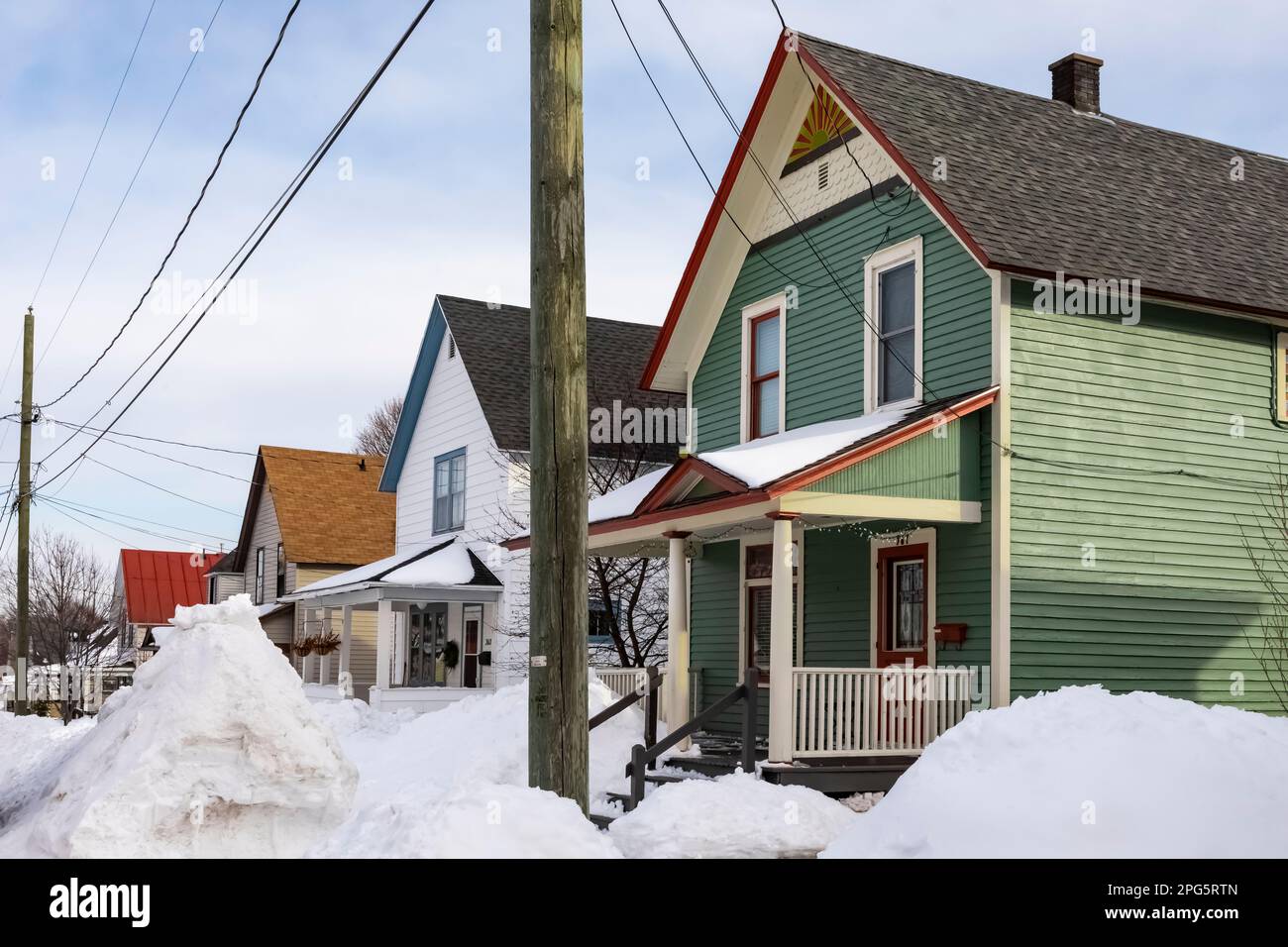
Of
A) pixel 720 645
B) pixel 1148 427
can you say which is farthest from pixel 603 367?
pixel 1148 427

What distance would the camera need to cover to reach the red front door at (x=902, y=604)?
→ 15.3 metres

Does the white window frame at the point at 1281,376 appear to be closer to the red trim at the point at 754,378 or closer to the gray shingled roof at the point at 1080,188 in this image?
the gray shingled roof at the point at 1080,188

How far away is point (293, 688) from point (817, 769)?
5496 millimetres

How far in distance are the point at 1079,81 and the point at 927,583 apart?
816 cm

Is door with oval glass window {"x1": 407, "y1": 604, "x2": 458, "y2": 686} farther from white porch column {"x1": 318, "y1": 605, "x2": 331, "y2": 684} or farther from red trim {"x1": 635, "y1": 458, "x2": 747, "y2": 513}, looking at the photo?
red trim {"x1": 635, "y1": 458, "x2": 747, "y2": 513}

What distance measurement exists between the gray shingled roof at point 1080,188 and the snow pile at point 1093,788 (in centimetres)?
541

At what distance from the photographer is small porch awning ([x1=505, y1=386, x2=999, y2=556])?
13.3 meters

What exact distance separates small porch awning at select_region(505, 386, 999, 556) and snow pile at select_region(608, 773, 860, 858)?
2741mm

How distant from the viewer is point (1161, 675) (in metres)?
15.0

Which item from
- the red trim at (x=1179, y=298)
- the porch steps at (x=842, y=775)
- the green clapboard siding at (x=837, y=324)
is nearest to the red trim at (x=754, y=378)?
the green clapboard siding at (x=837, y=324)

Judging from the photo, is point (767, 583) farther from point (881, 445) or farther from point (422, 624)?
point (422, 624)

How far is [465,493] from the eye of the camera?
29.2m

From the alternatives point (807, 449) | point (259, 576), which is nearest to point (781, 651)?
point (807, 449)
